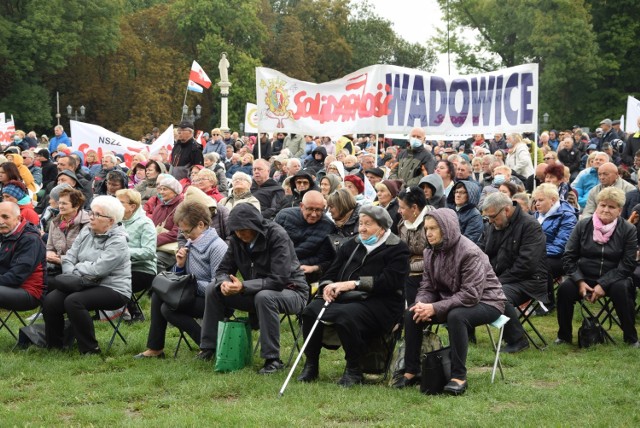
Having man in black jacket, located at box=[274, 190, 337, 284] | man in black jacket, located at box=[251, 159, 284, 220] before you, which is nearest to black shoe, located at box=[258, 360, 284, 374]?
man in black jacket, located at box=[274, 190, 337, 284]

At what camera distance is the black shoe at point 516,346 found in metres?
8.55

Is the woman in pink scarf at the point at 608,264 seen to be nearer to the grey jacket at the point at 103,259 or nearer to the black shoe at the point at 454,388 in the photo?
the black shoe at the point at 454,388

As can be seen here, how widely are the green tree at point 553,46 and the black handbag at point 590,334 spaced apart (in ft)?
128

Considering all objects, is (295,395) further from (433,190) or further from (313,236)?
(433,190)

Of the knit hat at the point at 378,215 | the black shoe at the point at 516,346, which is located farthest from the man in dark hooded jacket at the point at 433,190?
A: the knit hat at the point at 378,215

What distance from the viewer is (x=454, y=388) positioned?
22.8ft

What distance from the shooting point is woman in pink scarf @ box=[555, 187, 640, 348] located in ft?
28.4

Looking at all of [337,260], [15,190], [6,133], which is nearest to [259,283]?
[337,260]

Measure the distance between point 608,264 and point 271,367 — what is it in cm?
345

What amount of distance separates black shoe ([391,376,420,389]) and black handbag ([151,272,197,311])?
2.14m

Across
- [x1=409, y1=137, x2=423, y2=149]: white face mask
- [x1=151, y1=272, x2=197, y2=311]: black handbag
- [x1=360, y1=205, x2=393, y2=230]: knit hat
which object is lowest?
[x1=151, y1=272, x2=197, y2=311]: black handbag

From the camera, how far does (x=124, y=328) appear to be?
975cm

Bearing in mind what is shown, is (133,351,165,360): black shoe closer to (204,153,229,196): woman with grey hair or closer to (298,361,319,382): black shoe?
(298,361,319,382): black shoe

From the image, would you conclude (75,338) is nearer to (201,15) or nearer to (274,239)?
(274,239)
